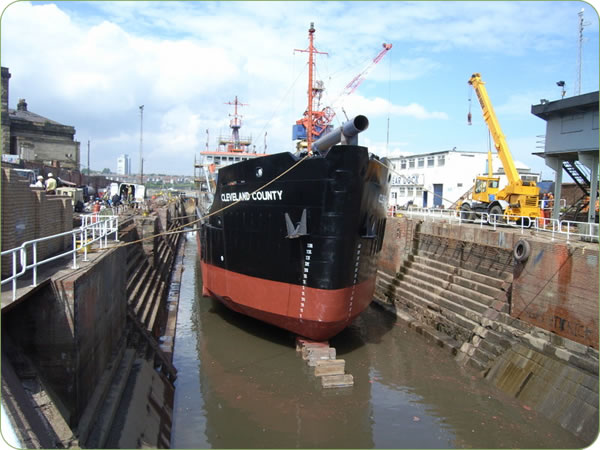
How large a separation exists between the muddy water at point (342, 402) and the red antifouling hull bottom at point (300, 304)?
853 millimetres

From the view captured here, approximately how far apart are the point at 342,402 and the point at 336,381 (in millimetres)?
696

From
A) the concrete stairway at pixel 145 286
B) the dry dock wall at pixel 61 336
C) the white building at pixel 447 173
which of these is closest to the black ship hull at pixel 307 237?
the concrete stairway at pixel 145 286

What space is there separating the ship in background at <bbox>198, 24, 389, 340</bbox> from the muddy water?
1261 millimetres

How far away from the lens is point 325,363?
995cm

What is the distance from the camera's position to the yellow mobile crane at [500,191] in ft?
58.9

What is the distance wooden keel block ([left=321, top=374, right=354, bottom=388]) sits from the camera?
9438 mm

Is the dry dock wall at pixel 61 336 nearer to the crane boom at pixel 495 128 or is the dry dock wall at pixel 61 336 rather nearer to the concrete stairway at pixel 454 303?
the concrete stairway at pixel 454 303

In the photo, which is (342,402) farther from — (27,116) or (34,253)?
(27,116)

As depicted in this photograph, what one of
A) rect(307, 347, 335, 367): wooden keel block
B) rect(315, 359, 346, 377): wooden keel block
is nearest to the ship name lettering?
rect(307, 347, 335, 367): wooden keel block

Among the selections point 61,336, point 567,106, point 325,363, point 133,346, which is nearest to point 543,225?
point 567,106

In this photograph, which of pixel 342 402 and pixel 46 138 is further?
pixel 46 138

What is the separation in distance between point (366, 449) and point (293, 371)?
3120mm

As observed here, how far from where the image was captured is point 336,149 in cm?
1002

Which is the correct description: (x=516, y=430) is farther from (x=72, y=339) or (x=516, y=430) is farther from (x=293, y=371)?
(x=72, y=339)
